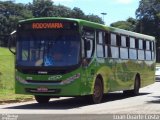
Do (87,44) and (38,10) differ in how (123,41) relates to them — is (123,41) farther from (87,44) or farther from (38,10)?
(38,10)

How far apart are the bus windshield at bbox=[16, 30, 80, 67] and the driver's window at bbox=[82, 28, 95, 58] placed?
15.1 inches

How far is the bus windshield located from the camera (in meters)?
19.5

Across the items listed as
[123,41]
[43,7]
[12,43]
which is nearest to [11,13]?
[43,7]

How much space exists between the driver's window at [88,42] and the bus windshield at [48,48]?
384mm

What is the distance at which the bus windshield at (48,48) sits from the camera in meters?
19.5

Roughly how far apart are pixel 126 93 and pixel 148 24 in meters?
106

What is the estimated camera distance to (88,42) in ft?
66.1

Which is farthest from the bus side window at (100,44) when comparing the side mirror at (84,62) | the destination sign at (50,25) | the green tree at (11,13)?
the green tree at (11,13)

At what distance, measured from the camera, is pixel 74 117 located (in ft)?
52.0

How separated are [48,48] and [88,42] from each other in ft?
4.94

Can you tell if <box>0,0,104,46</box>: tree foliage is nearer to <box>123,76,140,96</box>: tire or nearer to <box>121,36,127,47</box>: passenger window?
<box>123,76,140,96</box>: tire


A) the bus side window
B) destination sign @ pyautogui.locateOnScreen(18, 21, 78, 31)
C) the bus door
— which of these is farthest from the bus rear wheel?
destination sign @ pyautogui.locateOnScreen(18, 21, 78, 31)

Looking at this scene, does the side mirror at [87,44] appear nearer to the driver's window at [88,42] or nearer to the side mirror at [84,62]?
the driver's window at [88,42]

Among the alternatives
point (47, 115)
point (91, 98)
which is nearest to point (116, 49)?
point (91, 98)
